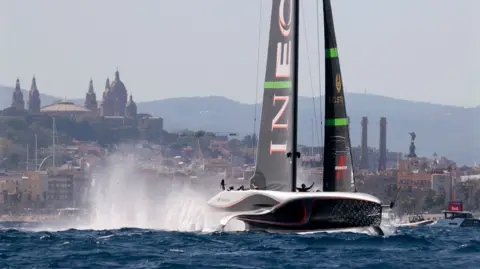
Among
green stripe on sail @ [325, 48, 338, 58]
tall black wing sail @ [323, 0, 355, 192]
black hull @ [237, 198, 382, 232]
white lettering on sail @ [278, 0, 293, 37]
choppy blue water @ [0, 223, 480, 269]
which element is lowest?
choppy blue water @ [0, 223, 480, 269]

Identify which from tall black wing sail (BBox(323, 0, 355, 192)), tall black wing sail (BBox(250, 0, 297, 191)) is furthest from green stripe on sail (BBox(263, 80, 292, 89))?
tall black wing sail (BBox(323, 0, 355, 192))

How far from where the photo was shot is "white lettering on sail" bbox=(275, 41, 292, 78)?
121 ft

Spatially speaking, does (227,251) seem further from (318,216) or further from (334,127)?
(334,127)

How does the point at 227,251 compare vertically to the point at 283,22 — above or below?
below

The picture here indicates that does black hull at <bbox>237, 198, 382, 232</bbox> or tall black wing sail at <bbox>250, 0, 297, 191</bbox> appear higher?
tall black wing sail at <bbox>250, 0, 297, 191</bbox>

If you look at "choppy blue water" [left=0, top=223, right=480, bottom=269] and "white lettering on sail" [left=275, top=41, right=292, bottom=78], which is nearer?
"choppy blue water" [left=0, top=223, right=480, bottom=269]

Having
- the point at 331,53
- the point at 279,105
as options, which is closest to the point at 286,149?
the point at 279,105

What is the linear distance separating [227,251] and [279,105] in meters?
8.57

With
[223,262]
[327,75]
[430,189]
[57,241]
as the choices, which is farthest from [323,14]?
[430,189]

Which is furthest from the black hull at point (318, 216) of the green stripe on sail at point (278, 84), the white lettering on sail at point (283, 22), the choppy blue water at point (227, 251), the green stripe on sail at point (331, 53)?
the white lettering on sail at point (283, 22)

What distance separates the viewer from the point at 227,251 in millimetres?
29141

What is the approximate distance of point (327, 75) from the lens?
37.9 m

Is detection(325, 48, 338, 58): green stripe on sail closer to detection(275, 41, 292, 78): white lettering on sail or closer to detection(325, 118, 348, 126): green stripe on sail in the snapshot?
detection(275, 41, 292, 78): white lettering on sail

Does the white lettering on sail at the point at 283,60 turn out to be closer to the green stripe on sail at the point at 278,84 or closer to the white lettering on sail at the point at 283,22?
the green stripe on sail at the point at 278,84
